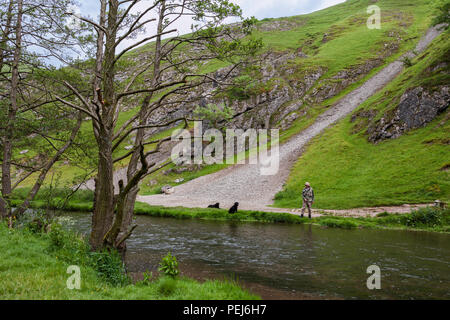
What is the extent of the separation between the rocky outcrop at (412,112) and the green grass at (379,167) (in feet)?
3.95

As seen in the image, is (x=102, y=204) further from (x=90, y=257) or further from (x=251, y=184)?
(x=251, y=184)

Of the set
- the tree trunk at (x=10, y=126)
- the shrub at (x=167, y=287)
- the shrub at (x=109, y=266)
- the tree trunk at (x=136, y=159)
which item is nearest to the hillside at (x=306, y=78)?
the tree trunk at (x=136, y=159)

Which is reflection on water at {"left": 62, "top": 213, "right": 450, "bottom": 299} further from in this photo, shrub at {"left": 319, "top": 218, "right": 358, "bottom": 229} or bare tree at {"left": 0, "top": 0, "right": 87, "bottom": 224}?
bare tree at {"left": 0, "top": 0, "right": 87, "bottom": 224}

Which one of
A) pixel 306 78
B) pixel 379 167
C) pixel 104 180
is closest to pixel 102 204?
pixel 104 180

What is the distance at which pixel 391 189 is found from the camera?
1208 inches

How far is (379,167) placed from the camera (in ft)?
119

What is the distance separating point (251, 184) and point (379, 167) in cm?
1793

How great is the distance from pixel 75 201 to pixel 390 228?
39733 millimetres

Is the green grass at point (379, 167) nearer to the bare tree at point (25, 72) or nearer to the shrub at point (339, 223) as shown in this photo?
the shrub at point (339, 223)

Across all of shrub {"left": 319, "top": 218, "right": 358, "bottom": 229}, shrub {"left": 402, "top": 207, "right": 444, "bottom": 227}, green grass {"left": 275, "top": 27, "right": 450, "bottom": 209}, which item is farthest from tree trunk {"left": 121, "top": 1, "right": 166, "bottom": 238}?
green grass {"left": 275, "top": 27, "right": 450, "bottom": 209}

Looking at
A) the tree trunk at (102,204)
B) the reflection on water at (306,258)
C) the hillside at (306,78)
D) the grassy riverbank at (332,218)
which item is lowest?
the reflection on water at (306,258)

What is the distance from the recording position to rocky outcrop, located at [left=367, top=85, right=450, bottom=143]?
40.4m

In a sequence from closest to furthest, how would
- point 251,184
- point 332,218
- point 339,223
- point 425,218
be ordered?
point 425,218
point 339,223
point 332,218
point 251,184

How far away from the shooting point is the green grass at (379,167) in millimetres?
29422
